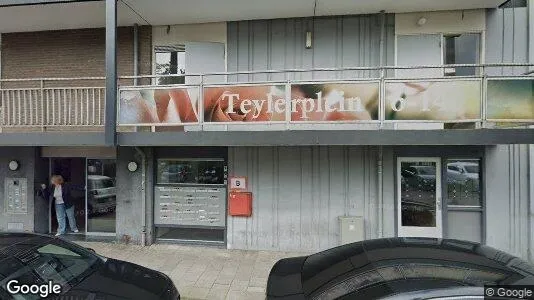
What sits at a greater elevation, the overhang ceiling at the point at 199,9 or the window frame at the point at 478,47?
the overhang ceiling at the point at 199,9

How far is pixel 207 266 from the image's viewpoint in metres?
6.36

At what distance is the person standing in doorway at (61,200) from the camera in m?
7.99

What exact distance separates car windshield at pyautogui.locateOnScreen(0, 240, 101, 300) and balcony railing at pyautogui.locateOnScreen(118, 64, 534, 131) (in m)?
2.76

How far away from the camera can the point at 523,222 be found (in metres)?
6.80

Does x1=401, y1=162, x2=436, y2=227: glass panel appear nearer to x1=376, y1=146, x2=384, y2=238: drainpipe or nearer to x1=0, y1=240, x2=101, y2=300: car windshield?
x1=376, y1=146, x2=384, y2=238: drainpipe

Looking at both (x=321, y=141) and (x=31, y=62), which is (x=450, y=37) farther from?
(x=31, y=62)

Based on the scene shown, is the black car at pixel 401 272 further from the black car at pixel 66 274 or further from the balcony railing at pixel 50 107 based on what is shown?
the balcony railing at pixel 50 107

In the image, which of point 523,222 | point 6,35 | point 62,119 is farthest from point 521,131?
point 6,35

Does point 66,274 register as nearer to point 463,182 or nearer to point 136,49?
Answer: point 136,49

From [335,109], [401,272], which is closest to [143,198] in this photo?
[335,109]

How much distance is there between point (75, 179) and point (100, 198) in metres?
0.86

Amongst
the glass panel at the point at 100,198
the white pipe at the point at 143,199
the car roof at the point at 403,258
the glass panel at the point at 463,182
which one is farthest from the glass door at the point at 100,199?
the glass panel at the point at 463,182

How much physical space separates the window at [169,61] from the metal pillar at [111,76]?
5.76 feet

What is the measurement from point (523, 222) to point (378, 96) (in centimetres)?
411
